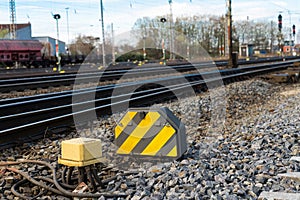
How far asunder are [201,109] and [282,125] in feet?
10.6

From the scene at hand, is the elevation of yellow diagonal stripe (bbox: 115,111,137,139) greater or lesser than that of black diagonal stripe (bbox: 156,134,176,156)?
greater

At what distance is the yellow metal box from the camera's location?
13.5 feet

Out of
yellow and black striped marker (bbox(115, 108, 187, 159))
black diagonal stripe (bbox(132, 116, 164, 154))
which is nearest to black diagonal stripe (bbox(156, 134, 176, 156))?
yellow and black striped marker (bbox(115, 108, 187, 159))

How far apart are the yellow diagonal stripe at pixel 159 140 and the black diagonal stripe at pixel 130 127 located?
288 mm

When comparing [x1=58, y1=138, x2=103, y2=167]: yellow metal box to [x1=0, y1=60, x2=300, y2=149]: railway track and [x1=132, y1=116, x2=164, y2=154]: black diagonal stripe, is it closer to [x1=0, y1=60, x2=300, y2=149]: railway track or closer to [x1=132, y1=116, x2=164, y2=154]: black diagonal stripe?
[x1=132, y1=116, x2=164, y2=154]: black diagonal stripe

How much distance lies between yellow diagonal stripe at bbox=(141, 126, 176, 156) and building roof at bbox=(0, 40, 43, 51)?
35.6m

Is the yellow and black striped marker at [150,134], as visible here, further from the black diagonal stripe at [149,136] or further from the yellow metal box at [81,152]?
the yellow metal box at [81,152]

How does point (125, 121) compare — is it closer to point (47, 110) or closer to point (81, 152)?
point (81, 152)

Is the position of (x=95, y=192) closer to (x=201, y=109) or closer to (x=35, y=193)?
(x=35, y=193)

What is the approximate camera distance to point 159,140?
4984mm

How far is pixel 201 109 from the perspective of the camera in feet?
33.6

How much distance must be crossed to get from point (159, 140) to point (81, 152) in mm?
1162

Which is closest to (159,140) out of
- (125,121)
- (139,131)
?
(139,131)

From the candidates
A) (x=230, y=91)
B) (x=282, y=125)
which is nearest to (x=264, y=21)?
(x=230, y=91)
